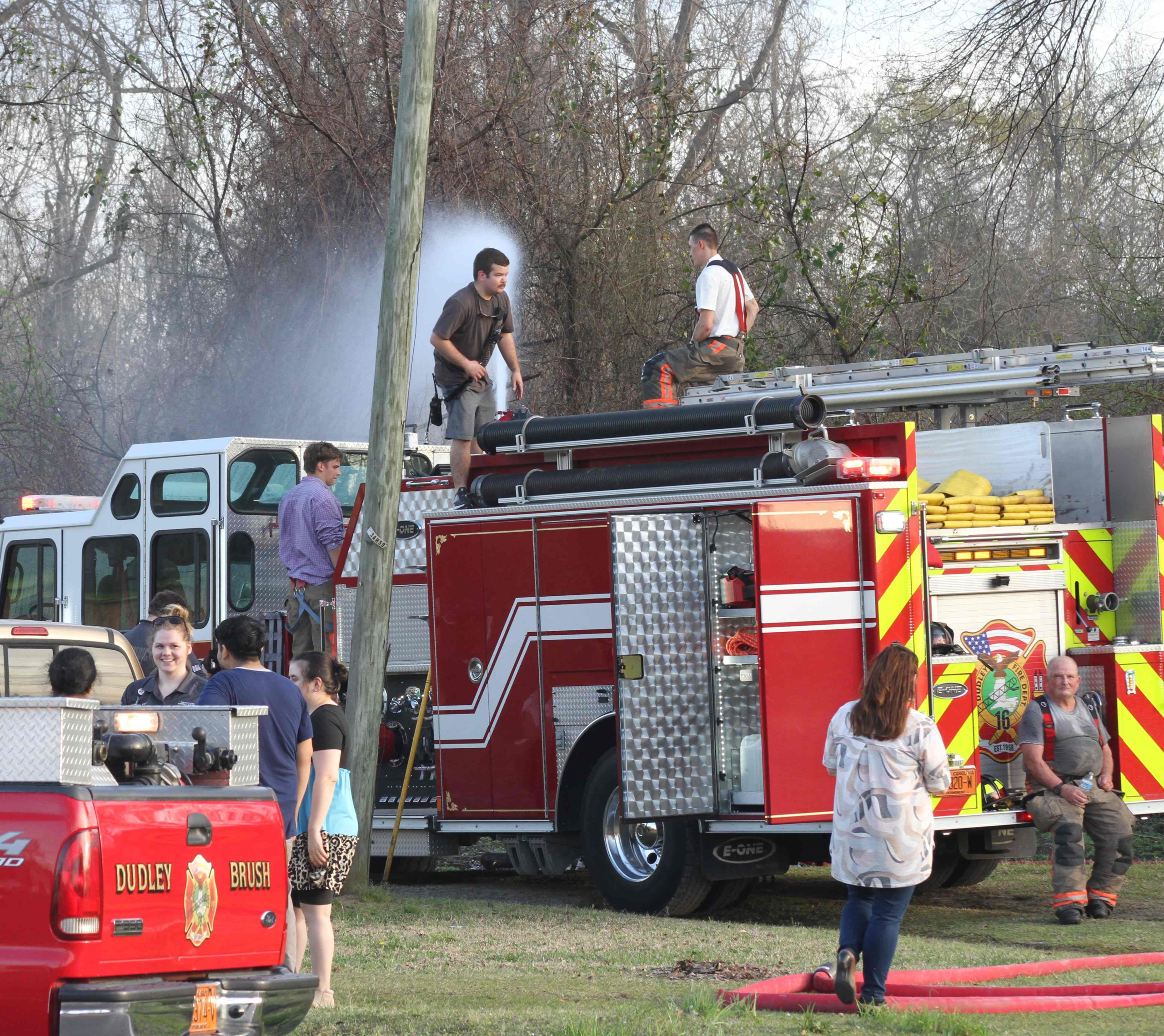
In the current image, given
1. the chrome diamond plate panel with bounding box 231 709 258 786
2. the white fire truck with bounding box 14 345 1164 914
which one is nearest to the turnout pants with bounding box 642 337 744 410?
the white fire truck with bounding box 14 345 1164 914

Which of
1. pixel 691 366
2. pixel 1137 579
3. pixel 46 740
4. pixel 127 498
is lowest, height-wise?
pixel 46 740

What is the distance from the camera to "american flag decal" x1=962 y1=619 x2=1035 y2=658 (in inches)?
401

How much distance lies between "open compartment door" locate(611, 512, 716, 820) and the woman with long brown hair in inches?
87.0

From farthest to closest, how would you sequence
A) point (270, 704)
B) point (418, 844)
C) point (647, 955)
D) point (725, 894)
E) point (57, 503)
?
point (57, 503), point (418, 844), point (725, 894), point (647, 955), point (270, 704)

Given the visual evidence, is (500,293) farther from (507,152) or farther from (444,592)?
(507,152)

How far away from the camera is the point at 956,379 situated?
35.5 feet

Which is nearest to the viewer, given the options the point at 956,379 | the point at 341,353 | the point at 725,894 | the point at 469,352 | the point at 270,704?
the point at 270,704

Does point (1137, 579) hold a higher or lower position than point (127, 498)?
lower

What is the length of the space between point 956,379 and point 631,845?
358 centimetres

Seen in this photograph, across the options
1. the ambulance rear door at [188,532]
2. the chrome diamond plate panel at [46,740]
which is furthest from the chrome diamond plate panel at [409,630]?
the chrome diamond plate panel at [46,740]

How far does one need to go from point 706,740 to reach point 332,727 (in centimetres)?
277

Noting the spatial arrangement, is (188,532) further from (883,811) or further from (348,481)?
(883,811)

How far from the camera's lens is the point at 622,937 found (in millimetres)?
9016

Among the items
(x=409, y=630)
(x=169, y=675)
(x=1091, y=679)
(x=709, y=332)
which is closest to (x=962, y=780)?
(x=1091, y=679)
